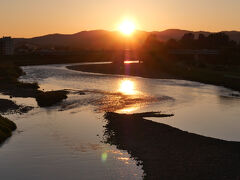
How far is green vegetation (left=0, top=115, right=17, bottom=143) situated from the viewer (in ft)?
97.7

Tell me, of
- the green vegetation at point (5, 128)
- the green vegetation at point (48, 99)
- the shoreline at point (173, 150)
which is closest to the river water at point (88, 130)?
the green vegetation at point (5, 128)

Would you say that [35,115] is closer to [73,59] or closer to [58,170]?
[58,170]

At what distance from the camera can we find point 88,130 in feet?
111

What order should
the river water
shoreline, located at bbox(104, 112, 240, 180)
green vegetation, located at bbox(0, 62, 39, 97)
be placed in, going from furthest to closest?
→ green vegetation, located at bbox(0, 62, 39, 97)
the river water
shoreline, located at bbox(104, 112, 240, 180)

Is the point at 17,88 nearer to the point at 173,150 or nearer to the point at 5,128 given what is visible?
the point at 5,128

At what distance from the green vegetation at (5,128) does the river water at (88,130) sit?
0.59 m

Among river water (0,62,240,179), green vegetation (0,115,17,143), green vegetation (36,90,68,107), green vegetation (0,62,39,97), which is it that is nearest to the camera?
river water (0,62,240,179)

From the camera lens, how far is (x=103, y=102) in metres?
51.1

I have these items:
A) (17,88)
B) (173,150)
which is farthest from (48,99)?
(173,150)

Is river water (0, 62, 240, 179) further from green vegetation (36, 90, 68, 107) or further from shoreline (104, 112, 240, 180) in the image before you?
shoreline (104, 112, 240, 180)

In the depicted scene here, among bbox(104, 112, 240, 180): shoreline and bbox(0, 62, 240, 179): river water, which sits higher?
bbox(104, 112, 240, 180): shoreline

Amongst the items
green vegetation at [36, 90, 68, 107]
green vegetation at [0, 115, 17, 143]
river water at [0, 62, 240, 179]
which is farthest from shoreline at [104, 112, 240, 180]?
green vegetation at [36, 90, 68, 107]

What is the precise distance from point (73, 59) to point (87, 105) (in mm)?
153167

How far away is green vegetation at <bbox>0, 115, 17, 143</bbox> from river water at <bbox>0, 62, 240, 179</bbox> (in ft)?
1.94
